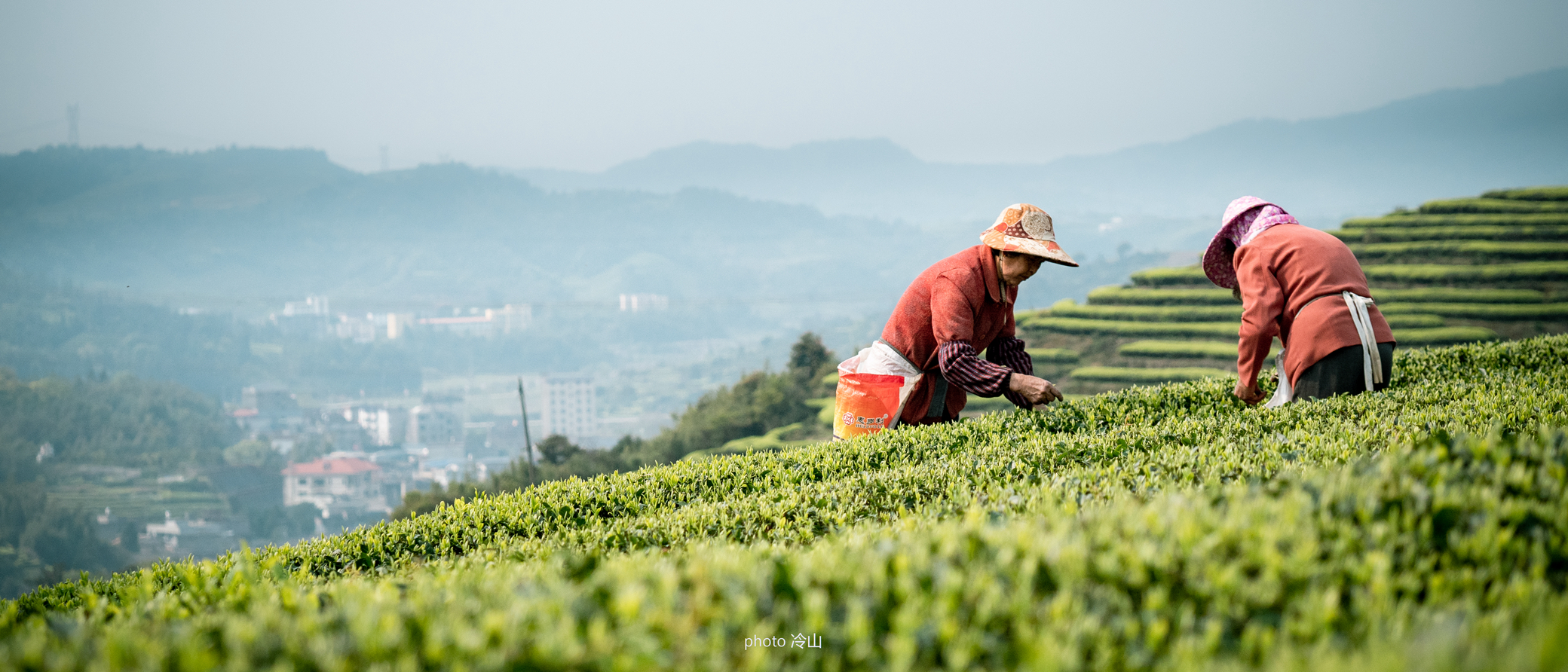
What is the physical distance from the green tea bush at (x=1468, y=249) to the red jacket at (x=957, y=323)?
3467cm

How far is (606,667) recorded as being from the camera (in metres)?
1.63

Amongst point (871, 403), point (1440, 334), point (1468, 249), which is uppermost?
point (1468, 249)

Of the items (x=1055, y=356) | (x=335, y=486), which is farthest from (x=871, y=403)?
Result: (x=335, y=486)

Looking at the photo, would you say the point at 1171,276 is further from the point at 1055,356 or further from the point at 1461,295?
the point at 1461,295

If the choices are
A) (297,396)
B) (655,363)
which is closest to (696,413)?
(297,396)

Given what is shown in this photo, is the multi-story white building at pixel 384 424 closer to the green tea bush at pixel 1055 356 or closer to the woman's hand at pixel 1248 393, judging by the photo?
the green tea bush at pixel 1055 356

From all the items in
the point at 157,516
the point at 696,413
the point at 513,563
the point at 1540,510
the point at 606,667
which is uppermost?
the point at 1540,510

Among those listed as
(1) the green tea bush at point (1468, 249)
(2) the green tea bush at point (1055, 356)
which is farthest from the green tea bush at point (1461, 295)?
(2) the green tea bush at point (1055, 356)

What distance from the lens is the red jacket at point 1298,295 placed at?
4766mm

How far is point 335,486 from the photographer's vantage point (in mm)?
88062

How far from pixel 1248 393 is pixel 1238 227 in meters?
0.99

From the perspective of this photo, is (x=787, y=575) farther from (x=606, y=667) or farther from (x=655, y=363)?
(x=655, y=363)

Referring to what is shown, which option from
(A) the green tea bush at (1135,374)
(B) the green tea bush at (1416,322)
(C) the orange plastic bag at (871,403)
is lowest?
(A) the green tea bush at (1135,374)

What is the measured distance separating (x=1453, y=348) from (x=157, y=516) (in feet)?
334
